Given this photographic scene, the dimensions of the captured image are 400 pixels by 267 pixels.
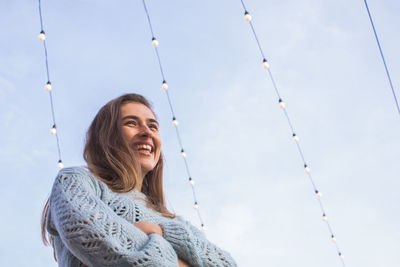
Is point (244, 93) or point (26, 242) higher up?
point (244, 93)

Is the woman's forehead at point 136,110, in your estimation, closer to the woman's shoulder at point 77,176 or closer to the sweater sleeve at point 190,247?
the woman's shoulder at point 77,176

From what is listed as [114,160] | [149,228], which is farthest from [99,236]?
[114,160]

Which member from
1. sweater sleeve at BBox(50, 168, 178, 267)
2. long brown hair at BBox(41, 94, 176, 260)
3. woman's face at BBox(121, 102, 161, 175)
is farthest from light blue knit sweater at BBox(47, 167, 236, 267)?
woman's face at BBox(121, 102, 161, 175)

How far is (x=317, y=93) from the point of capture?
18.4ft

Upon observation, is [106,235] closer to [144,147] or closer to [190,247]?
[190,247]

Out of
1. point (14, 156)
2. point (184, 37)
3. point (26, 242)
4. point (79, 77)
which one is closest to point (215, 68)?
point (184, 37)

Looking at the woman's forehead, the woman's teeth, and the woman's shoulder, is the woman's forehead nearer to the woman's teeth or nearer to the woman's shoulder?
the woman's teeth

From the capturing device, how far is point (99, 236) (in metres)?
0.88

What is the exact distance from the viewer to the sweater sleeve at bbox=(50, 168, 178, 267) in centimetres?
87

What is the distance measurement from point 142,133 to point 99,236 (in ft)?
1.71

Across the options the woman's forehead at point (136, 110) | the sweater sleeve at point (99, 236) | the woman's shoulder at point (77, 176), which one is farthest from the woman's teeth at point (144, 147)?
the sweater sleeve at point (99, 236)

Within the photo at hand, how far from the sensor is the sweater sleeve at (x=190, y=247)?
99cm

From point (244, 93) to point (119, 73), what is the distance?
1.57 meters

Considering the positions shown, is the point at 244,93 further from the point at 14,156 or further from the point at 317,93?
the point at 14,156
